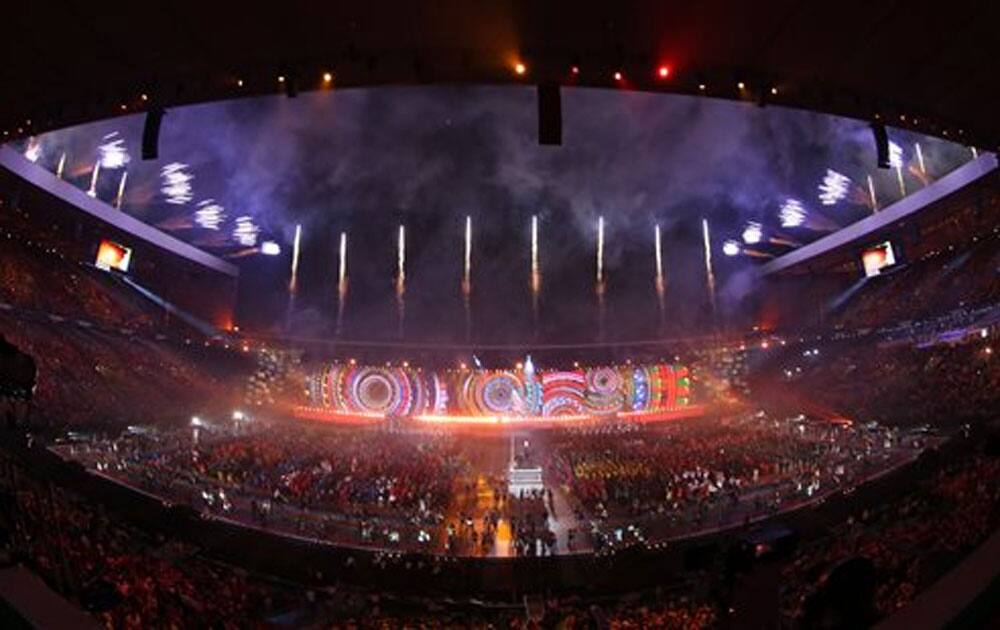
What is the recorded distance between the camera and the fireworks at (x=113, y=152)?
18.6 meters

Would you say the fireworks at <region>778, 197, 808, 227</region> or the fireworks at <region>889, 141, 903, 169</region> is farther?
the fireworks at <region>778, 197, 808, 227</region>

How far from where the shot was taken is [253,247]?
115 ft

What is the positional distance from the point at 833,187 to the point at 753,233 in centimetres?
803

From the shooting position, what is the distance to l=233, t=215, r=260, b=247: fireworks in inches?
1189

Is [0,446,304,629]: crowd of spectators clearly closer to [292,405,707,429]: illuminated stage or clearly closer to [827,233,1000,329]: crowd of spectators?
[292,405,707,429]: illuminated stage

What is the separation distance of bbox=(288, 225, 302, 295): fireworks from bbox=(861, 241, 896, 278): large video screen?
31679mm

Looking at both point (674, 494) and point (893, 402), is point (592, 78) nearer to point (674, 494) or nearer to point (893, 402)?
point (674, 494)

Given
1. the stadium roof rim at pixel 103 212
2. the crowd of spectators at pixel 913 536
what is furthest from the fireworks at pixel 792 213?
the stadium roof rim at pixel 103 212

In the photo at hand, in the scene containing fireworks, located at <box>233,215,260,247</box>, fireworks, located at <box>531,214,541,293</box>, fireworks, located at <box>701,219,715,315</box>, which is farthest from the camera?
fireworks, located at <box>531,214,541,293</box>

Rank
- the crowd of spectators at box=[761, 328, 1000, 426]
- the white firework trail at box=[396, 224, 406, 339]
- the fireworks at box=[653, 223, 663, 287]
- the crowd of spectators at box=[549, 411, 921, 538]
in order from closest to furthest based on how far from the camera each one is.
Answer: the crowd of spectators at box=[549, 411, 921, 538], the crowd of spectators at box=[761, 328, 1000, 426], the fireworks at box=[653, 223, 663, 287], the white firework trail at box=[396, 224, 406, 339]

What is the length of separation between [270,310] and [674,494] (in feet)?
95.5

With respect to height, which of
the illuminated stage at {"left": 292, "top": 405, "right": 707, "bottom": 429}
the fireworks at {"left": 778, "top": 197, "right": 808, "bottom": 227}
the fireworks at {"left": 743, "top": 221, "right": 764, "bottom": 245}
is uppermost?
the fireworks at {"left": 743, "top": 221, "right": 764, "bottom": 245}

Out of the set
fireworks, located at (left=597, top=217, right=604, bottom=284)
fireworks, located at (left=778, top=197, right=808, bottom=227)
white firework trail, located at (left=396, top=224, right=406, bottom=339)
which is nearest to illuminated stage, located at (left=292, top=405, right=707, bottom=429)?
white firework trail, located at (left=396, top=224, right=406, bottom=339)

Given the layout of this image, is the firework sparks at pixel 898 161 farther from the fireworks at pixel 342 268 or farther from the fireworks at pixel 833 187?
the fireworks at pixel 342 268
